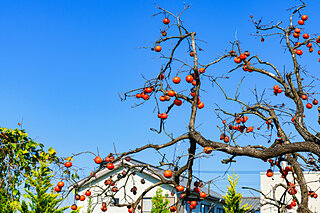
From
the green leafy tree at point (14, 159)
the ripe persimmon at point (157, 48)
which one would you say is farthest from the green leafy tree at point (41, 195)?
the ripe persimmon at point (157, 48)

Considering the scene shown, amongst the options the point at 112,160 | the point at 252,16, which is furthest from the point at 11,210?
the point at 252,16

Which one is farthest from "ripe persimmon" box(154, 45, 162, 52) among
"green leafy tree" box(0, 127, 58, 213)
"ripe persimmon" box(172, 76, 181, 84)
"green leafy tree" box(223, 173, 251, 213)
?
"green leafy tree" box(223, 173, 251, 213)

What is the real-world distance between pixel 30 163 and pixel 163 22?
5.81 meters

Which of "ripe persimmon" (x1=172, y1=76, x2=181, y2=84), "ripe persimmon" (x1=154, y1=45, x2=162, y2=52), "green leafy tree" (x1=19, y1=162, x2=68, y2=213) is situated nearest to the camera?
"ripe persimmon" (x1=172, y1=76, x2=181, y2=84)

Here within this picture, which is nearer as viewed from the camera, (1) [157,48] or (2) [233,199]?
(1) [157,48]

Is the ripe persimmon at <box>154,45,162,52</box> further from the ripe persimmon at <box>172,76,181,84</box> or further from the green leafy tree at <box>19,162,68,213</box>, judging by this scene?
the green leafy tree at <box>19,162,68,213</box>

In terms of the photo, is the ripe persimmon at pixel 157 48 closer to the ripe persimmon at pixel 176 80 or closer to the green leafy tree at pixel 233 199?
the ripe persimmon at pixel 176 80

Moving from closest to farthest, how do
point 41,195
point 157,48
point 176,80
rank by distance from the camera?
point 176,80
point 157,48
point 41,195

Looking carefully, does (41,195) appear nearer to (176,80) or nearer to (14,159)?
(14,159)

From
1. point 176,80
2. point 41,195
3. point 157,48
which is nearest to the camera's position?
point 176,80

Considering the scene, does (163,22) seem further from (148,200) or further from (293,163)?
(148,200)

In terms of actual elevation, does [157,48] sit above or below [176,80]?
above

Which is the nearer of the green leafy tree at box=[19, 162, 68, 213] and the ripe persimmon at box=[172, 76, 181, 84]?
the ripe persimmon at box=[172, 76, 181, 84]

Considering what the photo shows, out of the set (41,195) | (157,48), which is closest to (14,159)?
(41,195)
